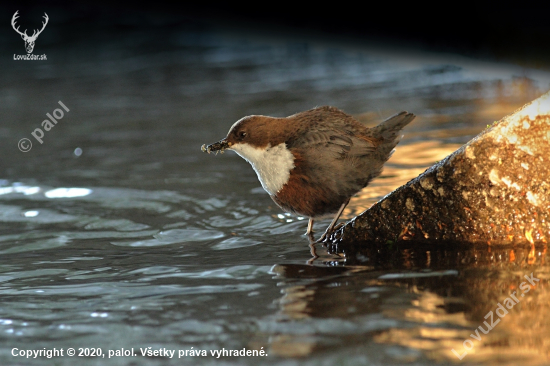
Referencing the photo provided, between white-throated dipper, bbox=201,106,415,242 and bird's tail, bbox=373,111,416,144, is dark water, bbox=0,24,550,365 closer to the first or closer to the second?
white-throated dipper, bbox=201,106,415,242

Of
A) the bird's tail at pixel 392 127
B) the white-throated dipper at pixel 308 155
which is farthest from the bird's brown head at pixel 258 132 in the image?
the bird's tail at pixel 392 127

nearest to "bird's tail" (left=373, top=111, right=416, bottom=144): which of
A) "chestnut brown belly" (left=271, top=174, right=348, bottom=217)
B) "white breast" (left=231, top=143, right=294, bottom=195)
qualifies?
"chestnut brown belly" (left=271, top=174, right=348, bottom=217)

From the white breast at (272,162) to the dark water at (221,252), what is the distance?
1.42ft

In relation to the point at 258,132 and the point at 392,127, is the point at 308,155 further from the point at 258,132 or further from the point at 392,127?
the point at 392,127

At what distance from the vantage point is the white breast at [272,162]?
394 cm

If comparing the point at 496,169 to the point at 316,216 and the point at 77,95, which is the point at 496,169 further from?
the point at 77,95

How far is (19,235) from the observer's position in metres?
4.77

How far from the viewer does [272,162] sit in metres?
3.97

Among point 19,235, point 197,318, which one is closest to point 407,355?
point 197,318

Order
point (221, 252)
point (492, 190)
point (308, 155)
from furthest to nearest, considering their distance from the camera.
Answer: point (221, 252) < point (308, 155) < point (492, 190)

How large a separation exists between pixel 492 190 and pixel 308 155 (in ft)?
3.39

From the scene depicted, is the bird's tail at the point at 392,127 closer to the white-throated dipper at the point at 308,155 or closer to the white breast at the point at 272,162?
the white-throated dipper at the point at 308,155

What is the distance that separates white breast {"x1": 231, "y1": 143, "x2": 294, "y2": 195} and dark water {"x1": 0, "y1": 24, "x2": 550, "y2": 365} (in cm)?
43

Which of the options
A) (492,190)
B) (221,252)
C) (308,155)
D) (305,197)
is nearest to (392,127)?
(308,155)
